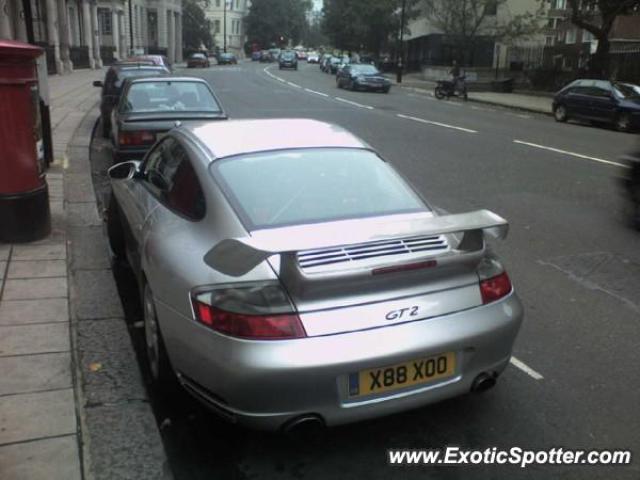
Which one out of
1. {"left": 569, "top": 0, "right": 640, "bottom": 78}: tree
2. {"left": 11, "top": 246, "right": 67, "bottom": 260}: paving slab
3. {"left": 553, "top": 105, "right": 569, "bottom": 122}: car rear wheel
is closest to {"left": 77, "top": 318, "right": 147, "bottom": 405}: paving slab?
{"left": 11, "top": 246, "right": 67, "bottom": 260}: paving slab

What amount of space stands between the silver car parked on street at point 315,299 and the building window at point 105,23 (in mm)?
63799

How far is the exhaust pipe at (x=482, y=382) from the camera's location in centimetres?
333

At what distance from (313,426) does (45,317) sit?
95.6 inches

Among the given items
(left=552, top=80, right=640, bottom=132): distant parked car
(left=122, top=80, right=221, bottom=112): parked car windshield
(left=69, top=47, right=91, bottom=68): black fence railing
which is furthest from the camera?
(left=69, top=47, right=91, bottom=68): black fence railing

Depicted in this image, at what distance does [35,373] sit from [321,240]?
6.38ft

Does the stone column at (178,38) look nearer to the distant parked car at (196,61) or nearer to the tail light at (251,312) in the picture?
the distant parked car at (196,61)

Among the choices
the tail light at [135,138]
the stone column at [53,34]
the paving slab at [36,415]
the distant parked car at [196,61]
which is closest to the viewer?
the paving slab at [36,415]

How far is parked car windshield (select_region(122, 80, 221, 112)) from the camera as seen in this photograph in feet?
33.5

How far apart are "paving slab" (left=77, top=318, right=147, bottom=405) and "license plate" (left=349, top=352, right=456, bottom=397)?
1.32m

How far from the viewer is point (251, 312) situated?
295cm

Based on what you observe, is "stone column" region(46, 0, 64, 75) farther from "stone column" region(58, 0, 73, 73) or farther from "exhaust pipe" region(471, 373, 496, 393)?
"exhaust pipe" region(471, 373, 496, 393)

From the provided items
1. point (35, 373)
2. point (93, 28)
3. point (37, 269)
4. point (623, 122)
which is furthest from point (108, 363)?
point (93, 28)

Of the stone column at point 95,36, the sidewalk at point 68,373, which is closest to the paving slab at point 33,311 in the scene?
the sidewalk at point 68,373

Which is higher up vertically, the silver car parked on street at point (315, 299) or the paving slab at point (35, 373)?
the silver car parked on street at point (315, 299)
